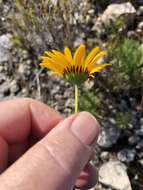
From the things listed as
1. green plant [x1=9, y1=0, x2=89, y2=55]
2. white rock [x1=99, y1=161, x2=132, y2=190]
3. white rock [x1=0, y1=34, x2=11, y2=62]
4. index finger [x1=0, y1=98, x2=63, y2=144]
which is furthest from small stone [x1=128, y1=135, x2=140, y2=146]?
white rock [x1=0, y1=34, x2=11, y2=62]

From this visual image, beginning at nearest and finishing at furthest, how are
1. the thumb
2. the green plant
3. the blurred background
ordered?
the thumb < the green plant < the blurred background

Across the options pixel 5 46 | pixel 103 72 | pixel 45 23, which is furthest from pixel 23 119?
pixel 5 46

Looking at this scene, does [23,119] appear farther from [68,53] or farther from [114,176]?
[114,176]

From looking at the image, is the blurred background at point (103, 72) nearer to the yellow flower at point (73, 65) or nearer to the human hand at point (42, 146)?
the yellow flower at point (73, 65)

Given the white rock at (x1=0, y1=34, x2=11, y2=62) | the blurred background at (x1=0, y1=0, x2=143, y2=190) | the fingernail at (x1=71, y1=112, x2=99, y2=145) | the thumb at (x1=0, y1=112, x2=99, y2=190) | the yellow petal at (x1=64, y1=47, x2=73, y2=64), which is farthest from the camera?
the white rock at (x1=0, y1=34, x2=11, y2=62)

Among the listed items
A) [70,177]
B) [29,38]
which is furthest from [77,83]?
[29,38]

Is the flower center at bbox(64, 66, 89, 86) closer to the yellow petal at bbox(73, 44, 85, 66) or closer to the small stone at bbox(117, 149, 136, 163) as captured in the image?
the yellow petal at bbox(73, 44, 85, 66)
